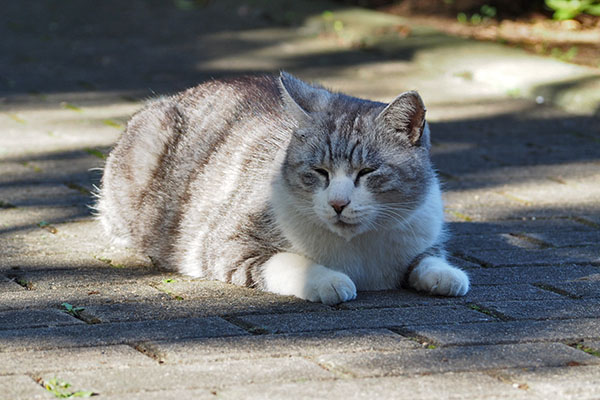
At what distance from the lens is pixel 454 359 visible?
2809 millimetres

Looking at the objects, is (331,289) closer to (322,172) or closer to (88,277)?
(322,172)

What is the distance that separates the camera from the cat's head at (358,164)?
3486mm

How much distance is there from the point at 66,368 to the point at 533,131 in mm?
4678

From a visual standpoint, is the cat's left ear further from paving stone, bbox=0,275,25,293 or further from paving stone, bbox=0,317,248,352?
paving stone, bbox=0,275,25,293

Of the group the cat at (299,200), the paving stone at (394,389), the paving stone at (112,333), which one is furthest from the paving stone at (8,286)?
the paving stone at (394,389)

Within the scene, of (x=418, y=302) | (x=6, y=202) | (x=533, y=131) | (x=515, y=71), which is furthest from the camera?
(x=515, y=71)

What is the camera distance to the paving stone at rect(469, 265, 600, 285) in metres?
3.75

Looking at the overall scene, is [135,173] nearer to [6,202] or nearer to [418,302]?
[6,202]

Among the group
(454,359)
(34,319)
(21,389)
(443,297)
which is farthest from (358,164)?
(21,389)

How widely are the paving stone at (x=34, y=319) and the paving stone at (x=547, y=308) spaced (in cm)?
152

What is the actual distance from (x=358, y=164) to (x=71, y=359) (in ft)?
4.38

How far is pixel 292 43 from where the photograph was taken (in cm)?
980

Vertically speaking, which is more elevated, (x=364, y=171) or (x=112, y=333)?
(x=364, y=171)

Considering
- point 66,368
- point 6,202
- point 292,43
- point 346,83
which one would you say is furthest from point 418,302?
point 292,43
